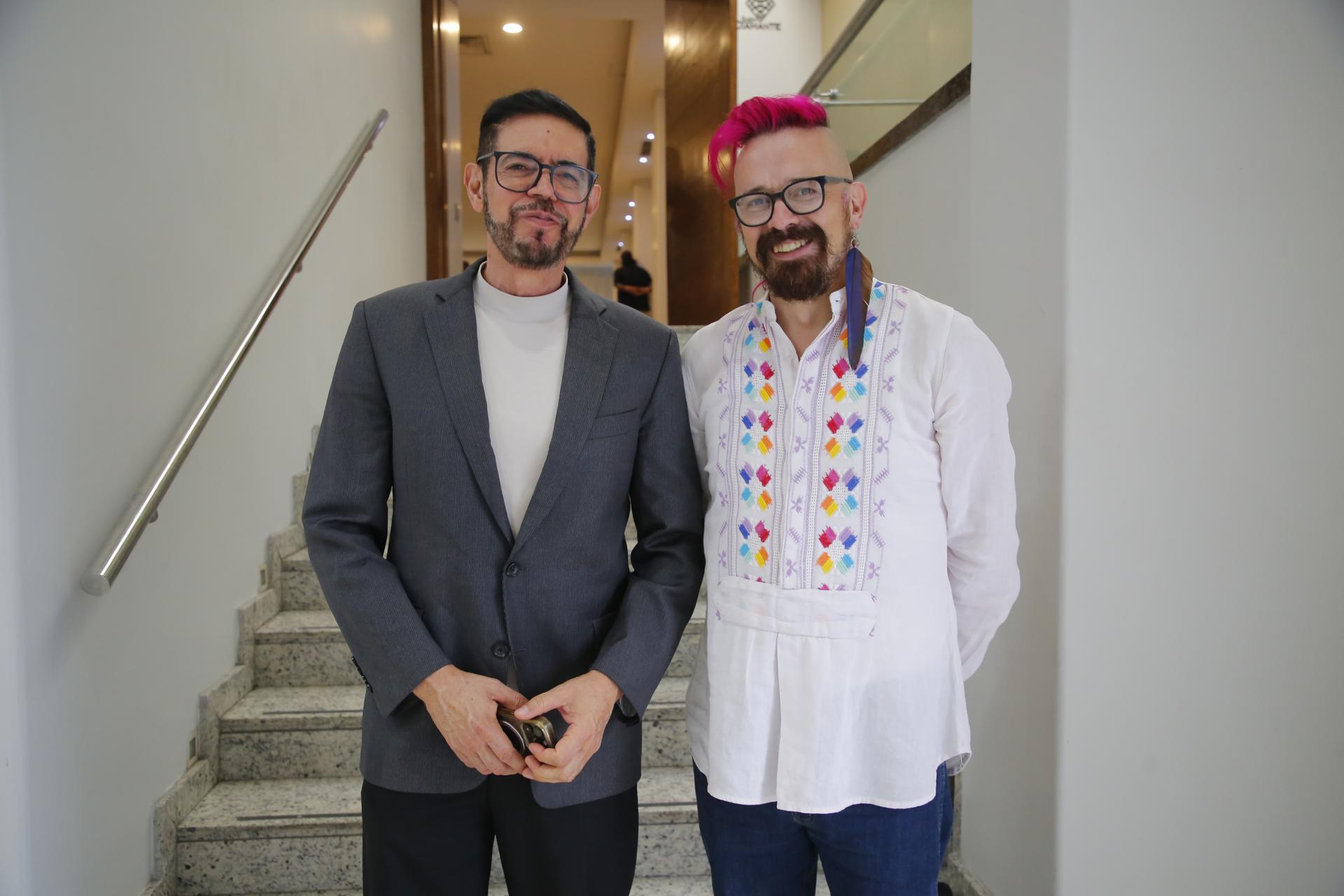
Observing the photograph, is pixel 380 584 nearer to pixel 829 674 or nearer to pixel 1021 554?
pixel 829 674

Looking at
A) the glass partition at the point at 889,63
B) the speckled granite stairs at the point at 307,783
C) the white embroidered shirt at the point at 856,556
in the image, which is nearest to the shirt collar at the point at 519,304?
the white embroidered shirt at the point at 856,556

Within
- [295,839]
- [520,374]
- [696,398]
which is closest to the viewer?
[520,374]

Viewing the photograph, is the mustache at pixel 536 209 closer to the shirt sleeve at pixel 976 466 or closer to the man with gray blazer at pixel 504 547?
the man with gray blazer at pixel 504 547

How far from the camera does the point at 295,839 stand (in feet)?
7.16

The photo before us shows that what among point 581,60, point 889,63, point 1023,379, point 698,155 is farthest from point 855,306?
point 581,60

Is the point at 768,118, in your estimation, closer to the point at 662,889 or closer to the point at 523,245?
the point at 523,245

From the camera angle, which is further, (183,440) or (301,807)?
(301,807)

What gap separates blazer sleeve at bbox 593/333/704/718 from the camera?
4.06ft

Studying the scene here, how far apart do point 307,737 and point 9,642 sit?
3.35ft

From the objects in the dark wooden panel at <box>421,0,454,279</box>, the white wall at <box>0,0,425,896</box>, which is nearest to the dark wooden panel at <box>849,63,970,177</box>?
the white wall at <box>0,0,425,896</box>

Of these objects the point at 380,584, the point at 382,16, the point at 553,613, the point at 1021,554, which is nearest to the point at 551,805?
the point at 553,613

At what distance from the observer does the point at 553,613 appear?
1.24 m

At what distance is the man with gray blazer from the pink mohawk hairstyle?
231 mm

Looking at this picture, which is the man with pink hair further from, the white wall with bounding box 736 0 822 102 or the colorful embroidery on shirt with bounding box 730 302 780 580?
the white wall with bounding box 736 0 822 102
